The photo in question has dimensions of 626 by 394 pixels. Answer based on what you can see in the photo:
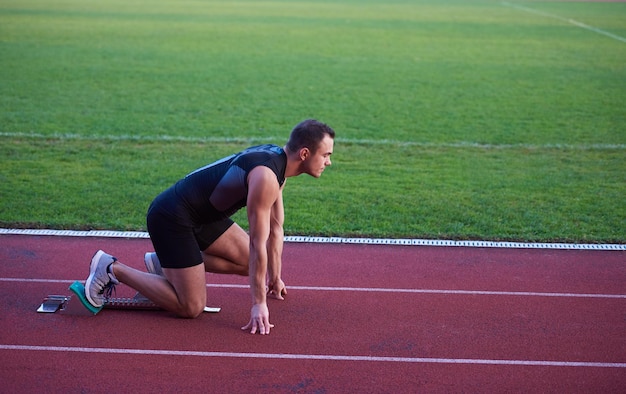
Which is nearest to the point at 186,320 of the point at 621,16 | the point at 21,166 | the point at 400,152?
the point at 21,166

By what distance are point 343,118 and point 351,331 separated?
867cm

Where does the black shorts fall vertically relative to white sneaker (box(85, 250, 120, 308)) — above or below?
above

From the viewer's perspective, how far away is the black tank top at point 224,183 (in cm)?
575

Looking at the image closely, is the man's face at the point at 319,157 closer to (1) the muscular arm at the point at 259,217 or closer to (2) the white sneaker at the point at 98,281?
(1) the muscular arm at the point at 259,217

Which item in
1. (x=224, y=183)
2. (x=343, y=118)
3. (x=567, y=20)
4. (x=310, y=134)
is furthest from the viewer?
(x=567, y=20)

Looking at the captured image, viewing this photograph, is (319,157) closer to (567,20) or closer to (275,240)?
(275,240)

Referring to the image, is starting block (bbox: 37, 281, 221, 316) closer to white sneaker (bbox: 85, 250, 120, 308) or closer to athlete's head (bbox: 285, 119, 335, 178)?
white sneaker (bbox: 85, 250, 120, 308)

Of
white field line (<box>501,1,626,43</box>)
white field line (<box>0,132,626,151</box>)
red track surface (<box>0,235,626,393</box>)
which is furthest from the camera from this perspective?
white field line (<box>501,1,626,43</box>)

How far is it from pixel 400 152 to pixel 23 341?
23.9 feet

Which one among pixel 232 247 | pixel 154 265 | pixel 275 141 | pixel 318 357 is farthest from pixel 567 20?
pixel 318 357

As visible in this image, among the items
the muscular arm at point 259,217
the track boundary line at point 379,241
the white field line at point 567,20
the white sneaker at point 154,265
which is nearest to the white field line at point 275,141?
the track boundary line at point 379,241

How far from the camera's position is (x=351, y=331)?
5918 millimetres

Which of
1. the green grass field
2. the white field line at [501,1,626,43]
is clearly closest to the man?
the green grass field

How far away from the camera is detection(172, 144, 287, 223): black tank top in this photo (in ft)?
18.9
